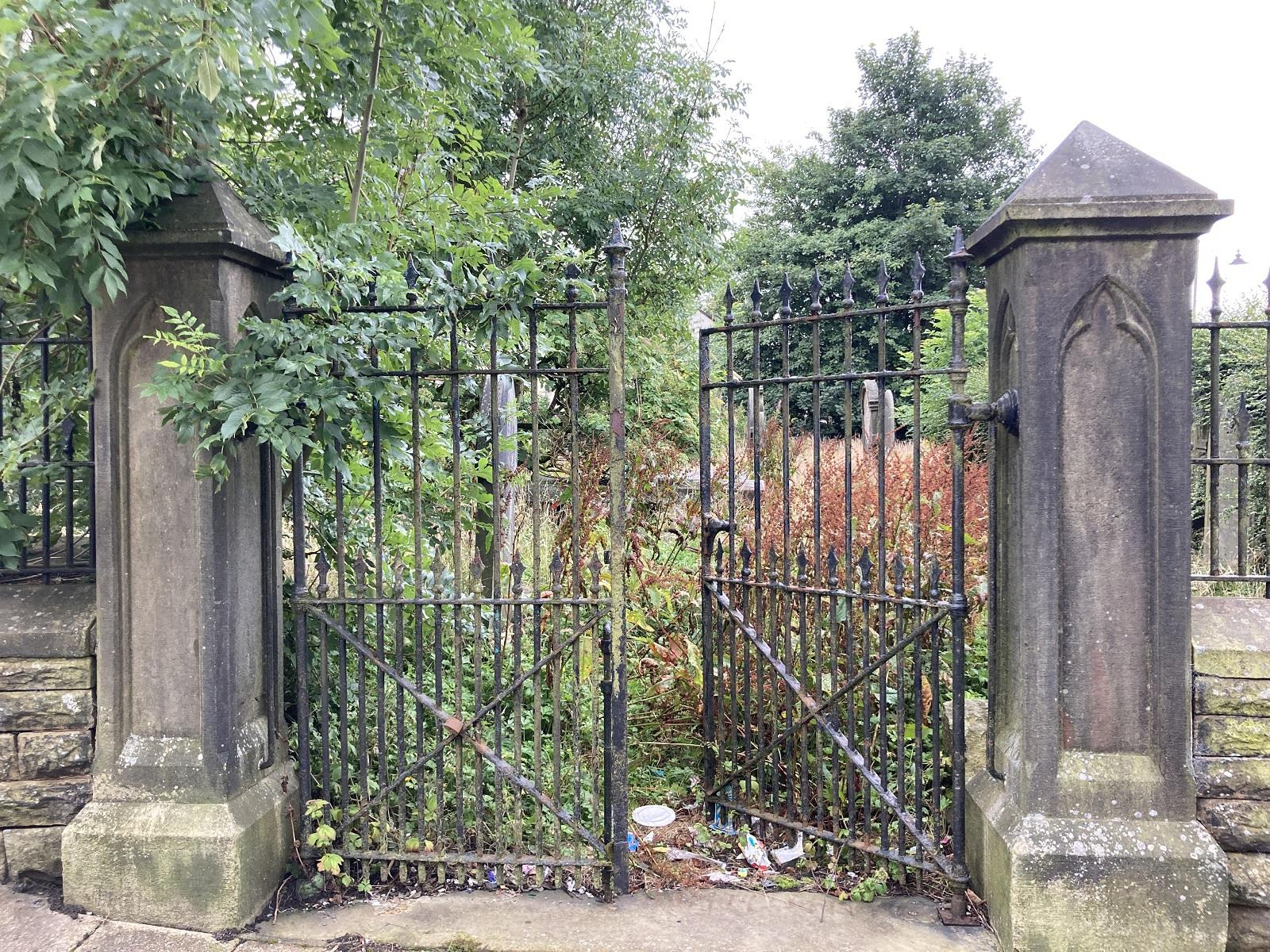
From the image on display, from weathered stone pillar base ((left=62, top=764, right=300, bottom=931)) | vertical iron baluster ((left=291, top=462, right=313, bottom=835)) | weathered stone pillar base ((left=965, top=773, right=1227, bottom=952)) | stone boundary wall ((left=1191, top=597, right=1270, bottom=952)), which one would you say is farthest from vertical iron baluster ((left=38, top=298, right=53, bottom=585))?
stone boundary wall ((left=1191, top=597, right=1270, bottom=952))

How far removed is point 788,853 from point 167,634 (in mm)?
2711

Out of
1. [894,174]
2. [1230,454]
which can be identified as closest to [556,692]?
[1230,454]

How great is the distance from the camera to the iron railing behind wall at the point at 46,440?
3.21 m

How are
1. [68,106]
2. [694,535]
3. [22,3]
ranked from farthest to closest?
[694,535], [68,106], [22,3]

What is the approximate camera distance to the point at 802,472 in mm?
6953

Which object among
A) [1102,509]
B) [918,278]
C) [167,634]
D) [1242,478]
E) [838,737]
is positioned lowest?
[838,737]

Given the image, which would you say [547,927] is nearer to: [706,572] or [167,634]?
[706,572]

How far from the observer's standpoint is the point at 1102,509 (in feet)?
9.44

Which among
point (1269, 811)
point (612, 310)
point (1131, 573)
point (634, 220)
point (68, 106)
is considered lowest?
point (1269, 811)

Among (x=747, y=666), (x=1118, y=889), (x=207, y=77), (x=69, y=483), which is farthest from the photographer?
(x=747, y=666)

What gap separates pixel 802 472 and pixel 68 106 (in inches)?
220

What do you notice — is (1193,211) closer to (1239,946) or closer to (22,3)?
(1239,946)

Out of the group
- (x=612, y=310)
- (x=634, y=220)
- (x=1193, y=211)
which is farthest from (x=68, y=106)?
(x=634, y=220)

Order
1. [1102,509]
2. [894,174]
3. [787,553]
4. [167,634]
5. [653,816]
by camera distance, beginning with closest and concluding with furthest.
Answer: [1102,509] → [167,634] → [787,553] → [653,816] → [894,174]
